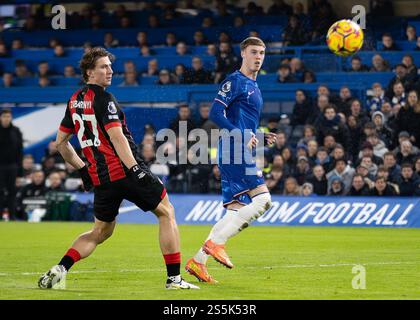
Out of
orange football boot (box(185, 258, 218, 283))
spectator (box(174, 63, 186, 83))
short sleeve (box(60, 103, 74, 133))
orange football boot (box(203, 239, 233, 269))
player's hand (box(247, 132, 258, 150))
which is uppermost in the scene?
spectator (box(174, 63, 186, 83))

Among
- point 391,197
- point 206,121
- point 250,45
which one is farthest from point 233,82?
point 206,121

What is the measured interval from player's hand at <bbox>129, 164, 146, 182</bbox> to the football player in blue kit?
1477mm

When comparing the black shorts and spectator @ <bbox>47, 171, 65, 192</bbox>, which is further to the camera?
spectator @ <bbox>47, 171, 65, 192</bbox>

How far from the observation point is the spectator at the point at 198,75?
2402 cm

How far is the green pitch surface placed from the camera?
925 centimetres

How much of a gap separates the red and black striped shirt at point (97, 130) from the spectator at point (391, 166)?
1079 centimetres

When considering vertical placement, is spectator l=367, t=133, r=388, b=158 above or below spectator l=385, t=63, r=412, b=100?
below

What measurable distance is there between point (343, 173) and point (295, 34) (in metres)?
5.77

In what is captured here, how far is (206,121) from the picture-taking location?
21.7 meters

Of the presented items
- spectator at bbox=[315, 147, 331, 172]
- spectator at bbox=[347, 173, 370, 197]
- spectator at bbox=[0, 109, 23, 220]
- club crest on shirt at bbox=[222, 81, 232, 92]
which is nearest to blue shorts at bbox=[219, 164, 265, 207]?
club crest on shirt at bbox=[222, 81, 232, 92]

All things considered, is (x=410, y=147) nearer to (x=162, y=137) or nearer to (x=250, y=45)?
(x=162, y=137)

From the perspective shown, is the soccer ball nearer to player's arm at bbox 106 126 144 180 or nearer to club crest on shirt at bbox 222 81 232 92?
club crest on shirt at bbox 222 81 232 92

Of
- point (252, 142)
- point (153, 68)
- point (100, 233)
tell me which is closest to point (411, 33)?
point (153, 68)

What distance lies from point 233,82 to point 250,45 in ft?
1.47
